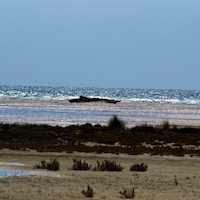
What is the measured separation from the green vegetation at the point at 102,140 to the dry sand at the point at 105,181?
2.26 metres

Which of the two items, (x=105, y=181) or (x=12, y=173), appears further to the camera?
(x=12, y=173)

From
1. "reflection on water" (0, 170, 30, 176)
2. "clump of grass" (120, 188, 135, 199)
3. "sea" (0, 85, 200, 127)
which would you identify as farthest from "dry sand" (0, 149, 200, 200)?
"sea" (0, 85, 200, 127)

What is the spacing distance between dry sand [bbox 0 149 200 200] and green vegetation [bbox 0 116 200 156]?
7.40 ft

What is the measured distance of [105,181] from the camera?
32.6 ft

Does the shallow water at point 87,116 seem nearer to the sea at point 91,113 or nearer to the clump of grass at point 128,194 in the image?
the sea at point 91,113

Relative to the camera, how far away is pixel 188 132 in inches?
961

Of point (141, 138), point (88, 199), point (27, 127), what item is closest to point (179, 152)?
point (141, 138)

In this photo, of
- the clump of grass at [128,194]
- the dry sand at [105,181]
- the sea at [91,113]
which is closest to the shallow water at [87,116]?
the sea at [91,113]

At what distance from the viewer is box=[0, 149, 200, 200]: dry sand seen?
8.35 m

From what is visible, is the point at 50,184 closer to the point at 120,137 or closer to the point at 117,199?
the point at 117,199

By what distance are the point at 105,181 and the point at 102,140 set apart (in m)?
9.82

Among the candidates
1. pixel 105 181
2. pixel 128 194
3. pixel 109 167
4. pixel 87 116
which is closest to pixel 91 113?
pixel 87 116

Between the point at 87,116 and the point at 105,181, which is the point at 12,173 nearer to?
the point at 105,181

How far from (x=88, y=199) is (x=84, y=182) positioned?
184 centimetres
